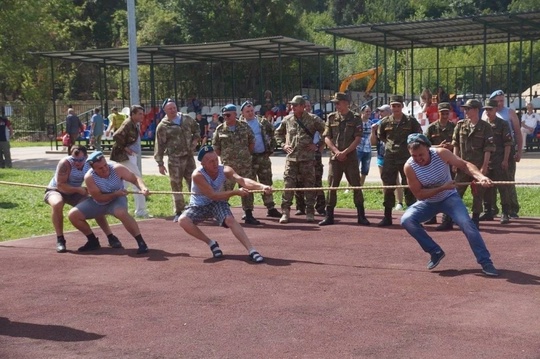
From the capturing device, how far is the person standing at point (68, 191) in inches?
452

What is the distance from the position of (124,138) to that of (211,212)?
13.3ft

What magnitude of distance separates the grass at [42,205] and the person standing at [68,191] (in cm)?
195

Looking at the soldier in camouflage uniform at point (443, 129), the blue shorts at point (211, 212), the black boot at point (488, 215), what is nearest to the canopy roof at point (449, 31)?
the soldier in camouflage uniform at point (443, 129)

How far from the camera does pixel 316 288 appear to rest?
8.68m

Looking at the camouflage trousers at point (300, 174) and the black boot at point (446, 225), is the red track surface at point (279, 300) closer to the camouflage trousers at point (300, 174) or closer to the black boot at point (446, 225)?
the black boot at point (446, 225)

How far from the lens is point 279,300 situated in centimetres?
823

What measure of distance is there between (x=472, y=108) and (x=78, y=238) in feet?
20.2

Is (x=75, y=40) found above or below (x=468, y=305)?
above

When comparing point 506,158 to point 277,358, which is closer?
point 277,358

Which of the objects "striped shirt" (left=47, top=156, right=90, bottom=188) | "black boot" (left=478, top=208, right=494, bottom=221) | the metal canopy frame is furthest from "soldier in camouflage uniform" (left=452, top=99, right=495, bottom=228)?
the metal canopy frame

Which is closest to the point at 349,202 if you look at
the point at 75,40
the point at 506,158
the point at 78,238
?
the point at 506,158

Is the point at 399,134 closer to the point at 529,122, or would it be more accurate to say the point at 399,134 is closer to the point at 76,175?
the point at 76,175

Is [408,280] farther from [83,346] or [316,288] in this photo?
[83,346]

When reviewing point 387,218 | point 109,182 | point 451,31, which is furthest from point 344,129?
point 451,31
